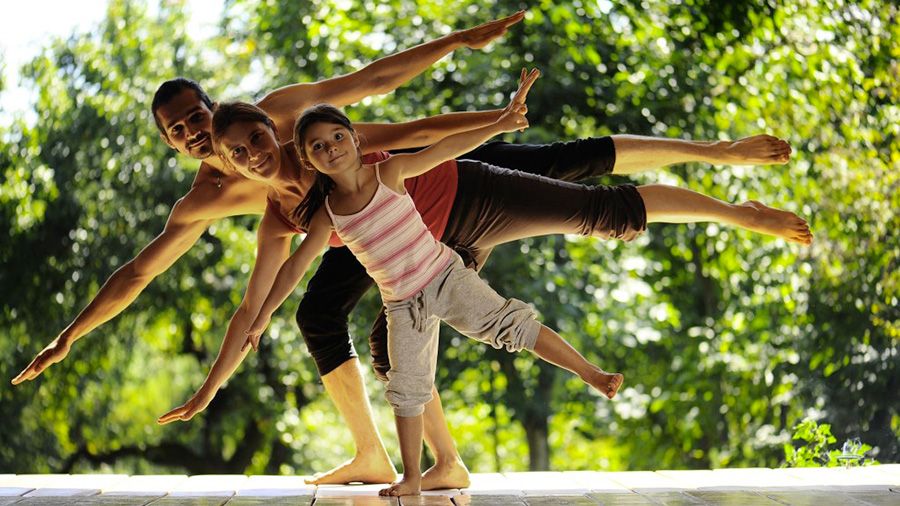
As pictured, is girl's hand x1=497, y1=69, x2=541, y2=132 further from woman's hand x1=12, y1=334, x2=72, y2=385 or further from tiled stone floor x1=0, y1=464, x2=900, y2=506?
woman's hand x1=12, y1=334, x2=72, y2=385

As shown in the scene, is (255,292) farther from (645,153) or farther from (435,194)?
(645,153)

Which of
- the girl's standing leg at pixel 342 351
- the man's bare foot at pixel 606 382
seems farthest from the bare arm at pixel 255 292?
the man's bare foot at pixel 606 382

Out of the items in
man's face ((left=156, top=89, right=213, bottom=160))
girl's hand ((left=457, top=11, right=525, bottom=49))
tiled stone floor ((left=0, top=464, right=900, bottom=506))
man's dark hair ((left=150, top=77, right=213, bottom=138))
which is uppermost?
girl's hand ((left=457, top=11, right=525, bottom=49))

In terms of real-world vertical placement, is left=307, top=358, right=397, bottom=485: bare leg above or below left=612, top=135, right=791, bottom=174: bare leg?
below

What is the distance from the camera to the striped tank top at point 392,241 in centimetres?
259

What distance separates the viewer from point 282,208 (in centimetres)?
288

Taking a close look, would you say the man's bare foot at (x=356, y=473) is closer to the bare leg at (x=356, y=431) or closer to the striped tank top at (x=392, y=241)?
the bare leg at (x=356, y=431)

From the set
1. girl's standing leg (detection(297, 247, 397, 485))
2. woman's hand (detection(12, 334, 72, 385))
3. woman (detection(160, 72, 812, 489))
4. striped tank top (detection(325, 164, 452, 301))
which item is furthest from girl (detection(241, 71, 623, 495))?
woman's hand (detection(12, 334, 72, 385))

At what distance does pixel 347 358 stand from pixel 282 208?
468 millimetres

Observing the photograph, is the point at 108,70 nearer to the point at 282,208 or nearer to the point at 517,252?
the point at 517,252

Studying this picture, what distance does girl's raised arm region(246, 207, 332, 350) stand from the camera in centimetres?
251

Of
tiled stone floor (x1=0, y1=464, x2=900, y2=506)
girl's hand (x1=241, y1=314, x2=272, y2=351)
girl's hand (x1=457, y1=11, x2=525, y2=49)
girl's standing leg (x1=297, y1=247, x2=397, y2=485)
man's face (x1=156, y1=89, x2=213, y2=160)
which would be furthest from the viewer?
girl's standing leg (x1=297, y1=247, x2=397, y2=485)

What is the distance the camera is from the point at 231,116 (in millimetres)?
2668

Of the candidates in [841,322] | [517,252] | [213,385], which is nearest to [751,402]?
[841,322]
